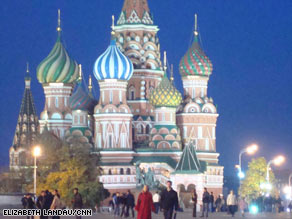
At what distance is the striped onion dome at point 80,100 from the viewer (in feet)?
243

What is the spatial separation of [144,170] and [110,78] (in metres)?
6.25

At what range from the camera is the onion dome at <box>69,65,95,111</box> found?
73.9 meters

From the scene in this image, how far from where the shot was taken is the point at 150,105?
7612cm

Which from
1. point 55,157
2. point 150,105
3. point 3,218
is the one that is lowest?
point 3,218

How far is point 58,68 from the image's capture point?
76.2 meters

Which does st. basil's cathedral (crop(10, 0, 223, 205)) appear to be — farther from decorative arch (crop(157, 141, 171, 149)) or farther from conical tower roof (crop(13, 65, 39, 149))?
conical tower roof (crop(13, 65, 39, 149))

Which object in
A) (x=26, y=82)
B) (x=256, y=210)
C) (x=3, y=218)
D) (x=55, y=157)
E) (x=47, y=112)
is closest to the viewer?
(x=3, y=218)

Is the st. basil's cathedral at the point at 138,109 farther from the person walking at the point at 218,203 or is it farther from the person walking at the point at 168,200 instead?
the person walking at the point at 168,200

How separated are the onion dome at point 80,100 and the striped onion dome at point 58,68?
1679 mm

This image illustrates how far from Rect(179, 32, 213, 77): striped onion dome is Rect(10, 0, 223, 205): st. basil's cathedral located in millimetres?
67

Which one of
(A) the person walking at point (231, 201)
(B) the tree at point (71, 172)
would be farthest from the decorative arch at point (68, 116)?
(A) the person walking at point (231, 201)

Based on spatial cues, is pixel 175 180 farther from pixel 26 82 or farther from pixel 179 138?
pixel 26 82

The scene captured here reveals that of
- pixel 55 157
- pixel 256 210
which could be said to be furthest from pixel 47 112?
pixel 256 210

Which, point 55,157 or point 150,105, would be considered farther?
point 150,105
